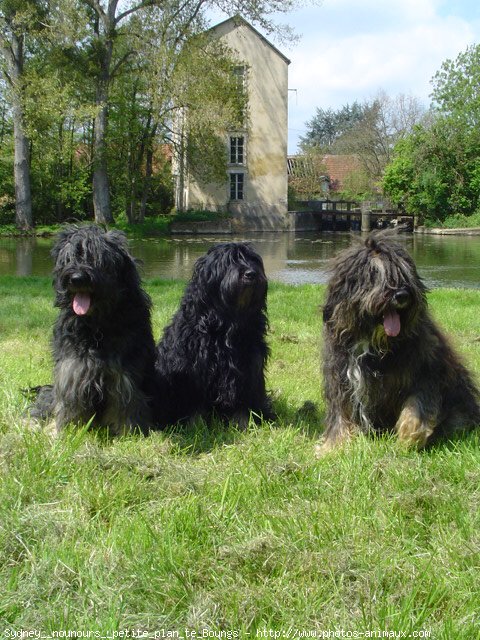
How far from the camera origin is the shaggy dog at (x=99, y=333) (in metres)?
3.98

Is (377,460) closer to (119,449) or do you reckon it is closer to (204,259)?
(119,449)

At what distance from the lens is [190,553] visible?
109 inches

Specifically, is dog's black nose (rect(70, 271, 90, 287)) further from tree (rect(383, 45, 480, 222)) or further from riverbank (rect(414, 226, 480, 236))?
tree (rect(383, 45, 480, 222))

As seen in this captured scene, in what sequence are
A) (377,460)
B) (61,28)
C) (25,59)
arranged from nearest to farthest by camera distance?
(377,460), (61,28), (25,59)

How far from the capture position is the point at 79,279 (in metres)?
3.87

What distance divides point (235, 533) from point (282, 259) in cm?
1833

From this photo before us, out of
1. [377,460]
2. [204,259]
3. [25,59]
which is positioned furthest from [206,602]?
[25,59]

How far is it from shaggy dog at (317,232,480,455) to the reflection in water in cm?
829

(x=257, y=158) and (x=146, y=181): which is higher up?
(x=257, y=158)

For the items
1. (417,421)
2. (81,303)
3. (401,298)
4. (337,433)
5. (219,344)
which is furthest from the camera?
(219,344)

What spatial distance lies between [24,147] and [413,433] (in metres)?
31.5

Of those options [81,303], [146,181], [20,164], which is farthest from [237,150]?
[81,303]

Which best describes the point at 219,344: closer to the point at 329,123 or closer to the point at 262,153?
the point at 262,153

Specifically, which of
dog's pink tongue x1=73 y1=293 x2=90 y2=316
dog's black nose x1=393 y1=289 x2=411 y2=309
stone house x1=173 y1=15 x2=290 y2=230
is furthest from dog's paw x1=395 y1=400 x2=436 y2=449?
stone house x1=173 y1=15 x2=290 y2=230
